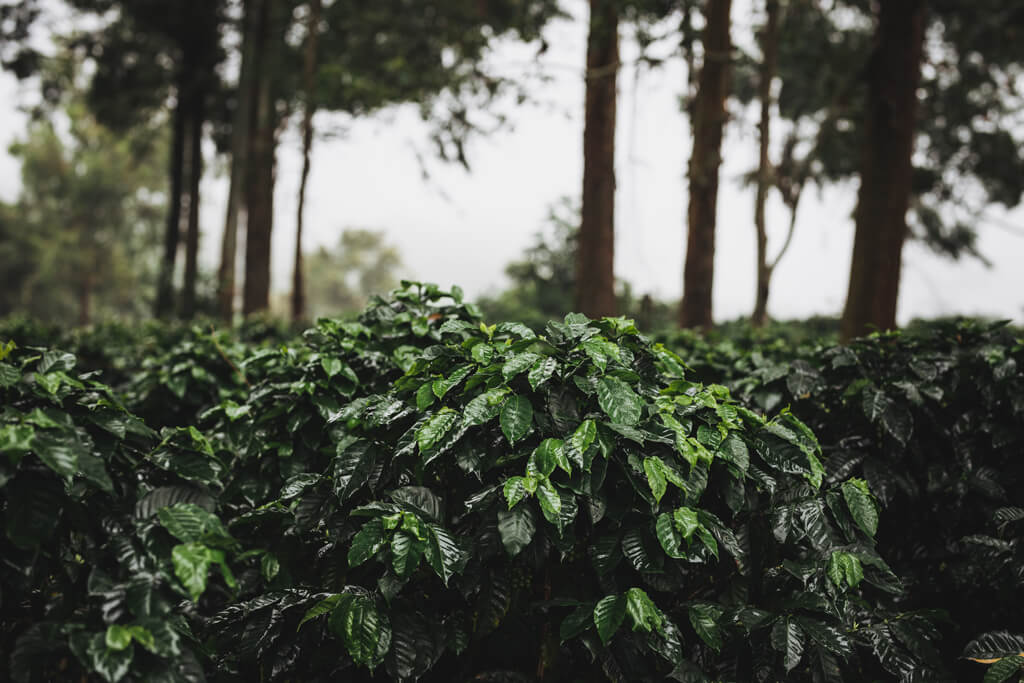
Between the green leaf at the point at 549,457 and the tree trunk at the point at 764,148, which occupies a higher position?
the tree trunk at the point at 764,148

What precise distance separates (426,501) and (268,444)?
3.08 ft

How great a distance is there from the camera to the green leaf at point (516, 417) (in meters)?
1.95

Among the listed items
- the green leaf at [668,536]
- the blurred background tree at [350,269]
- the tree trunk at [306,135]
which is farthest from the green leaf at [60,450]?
the blurred background tree at [350,269]

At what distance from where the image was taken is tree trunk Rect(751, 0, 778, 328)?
1005 centimetres

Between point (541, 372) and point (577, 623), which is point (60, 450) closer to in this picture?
point (541, 372)

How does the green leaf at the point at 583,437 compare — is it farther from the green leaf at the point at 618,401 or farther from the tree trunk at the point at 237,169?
the tree trunk at the point at 237,169

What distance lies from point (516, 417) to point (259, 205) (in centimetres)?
1338

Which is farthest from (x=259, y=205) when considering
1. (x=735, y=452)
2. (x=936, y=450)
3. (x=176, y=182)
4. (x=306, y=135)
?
(x=735, y=452)

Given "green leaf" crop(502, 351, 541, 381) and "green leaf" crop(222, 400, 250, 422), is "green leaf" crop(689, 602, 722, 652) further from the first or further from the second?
"green leaf" crop(222, 400, 250, 422)

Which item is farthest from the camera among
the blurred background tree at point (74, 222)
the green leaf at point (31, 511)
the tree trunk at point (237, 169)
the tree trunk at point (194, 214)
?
the blurred background tree at point (74, 222)

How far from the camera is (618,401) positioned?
6.69 feet

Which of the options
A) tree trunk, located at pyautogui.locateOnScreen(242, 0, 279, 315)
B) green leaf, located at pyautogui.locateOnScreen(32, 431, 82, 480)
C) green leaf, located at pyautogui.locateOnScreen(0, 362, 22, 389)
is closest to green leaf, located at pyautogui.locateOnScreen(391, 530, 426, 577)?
green leaf, located at pyautogui.locateOnScreen(32, 431, 82, 480)

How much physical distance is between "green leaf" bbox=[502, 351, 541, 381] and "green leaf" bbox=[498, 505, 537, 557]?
416 mm

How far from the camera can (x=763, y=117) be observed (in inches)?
410
